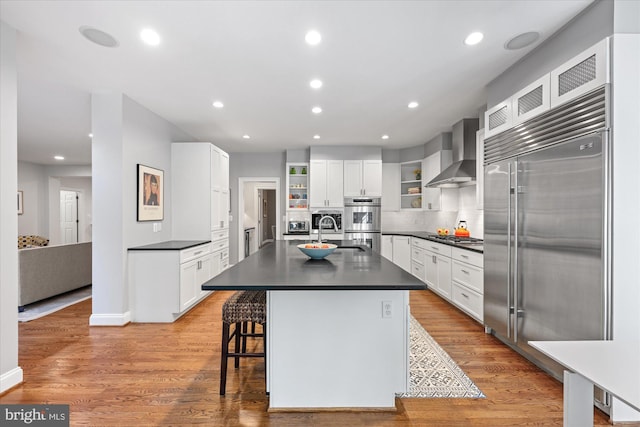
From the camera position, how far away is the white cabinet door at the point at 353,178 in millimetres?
6320

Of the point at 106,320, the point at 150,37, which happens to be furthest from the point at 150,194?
the point at 150,37

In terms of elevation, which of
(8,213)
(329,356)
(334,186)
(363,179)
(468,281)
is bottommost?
(329,356)

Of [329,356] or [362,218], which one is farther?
[362,218]

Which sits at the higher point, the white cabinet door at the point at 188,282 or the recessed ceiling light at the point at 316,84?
the recessed ceiling light at the point at 316,84

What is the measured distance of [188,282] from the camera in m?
4.04

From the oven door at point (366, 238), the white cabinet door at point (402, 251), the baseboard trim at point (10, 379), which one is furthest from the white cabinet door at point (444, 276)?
the baseboard trim at point (10, 379)

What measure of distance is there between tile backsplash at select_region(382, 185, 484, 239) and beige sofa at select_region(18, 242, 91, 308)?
5614 mm

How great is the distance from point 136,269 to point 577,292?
4.29 m

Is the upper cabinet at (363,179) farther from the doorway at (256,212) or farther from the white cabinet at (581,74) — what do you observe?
the white cabinet at (581,74)

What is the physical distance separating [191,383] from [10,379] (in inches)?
50.8

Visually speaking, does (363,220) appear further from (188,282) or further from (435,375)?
(435,375)

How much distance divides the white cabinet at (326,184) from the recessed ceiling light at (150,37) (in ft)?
13.1

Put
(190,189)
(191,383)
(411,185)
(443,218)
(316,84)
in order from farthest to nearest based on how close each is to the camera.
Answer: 1. (411,185)
2. (443,218)
3. (190,189)
4. (316,84)
5. (191,383)

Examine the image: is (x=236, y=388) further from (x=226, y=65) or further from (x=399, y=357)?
(x=226, y=65)
